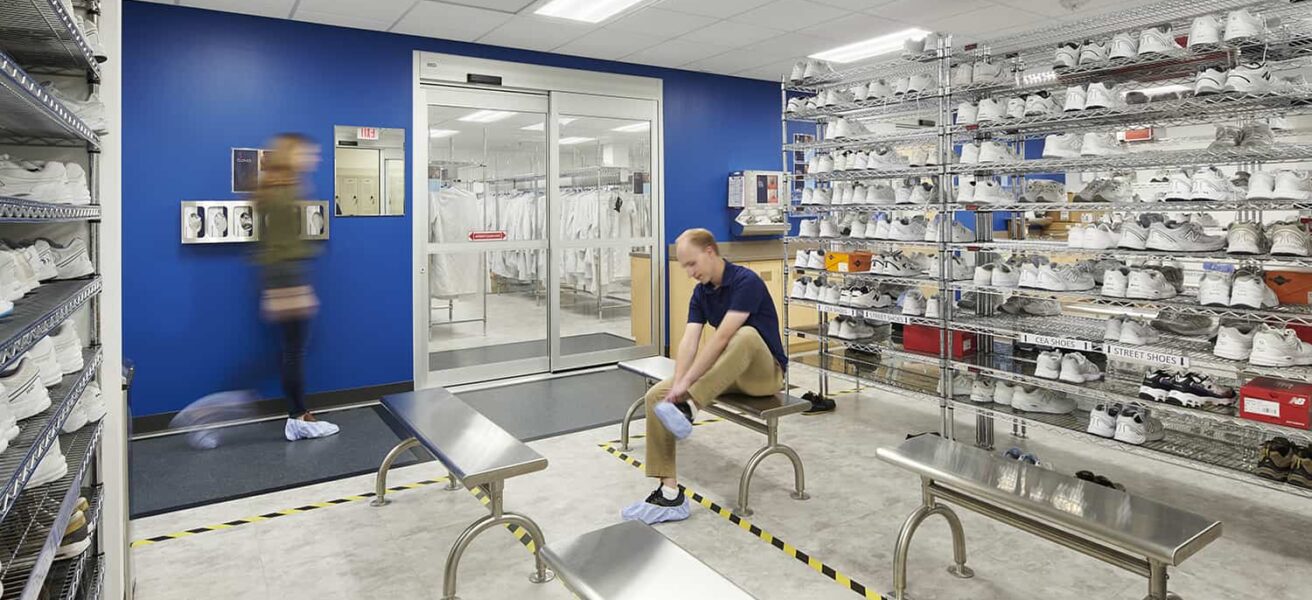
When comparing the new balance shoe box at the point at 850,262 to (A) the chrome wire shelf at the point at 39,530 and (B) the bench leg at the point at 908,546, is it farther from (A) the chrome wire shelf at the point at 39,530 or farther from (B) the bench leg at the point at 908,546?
(A) the chrome wire shelf at the point at 39,530

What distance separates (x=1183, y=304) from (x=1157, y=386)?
1.35 feet

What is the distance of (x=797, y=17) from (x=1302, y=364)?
146 inches

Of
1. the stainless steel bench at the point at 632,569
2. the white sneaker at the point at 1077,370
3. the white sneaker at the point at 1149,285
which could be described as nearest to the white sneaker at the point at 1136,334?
the white sneaker at the point at 1149,285

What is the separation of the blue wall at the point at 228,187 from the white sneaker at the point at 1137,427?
15.5ft

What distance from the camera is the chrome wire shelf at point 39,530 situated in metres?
1.53

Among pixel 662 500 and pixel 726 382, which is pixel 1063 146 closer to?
pixel 726 382

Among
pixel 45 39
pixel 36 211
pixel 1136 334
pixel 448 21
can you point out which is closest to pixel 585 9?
pixel 448 21

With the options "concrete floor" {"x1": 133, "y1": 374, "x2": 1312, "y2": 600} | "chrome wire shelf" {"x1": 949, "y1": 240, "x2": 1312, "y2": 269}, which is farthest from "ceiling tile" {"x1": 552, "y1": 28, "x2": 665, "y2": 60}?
"concrete floor" {"x1": 133, "y1": 374, "x2": 1312, "y2": 600}

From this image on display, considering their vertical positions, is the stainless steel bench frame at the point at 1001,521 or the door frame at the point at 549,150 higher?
the door frame at the point at 549,150

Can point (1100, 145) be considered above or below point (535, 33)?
below

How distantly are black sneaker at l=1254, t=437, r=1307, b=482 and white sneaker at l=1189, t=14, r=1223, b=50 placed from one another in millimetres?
1798

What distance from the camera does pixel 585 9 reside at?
17.5ft

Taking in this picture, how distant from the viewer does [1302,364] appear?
3.18 meters

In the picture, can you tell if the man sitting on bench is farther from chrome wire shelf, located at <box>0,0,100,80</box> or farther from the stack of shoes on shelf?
chrome wire shelf, located at <box>0,0,100,80</box>
